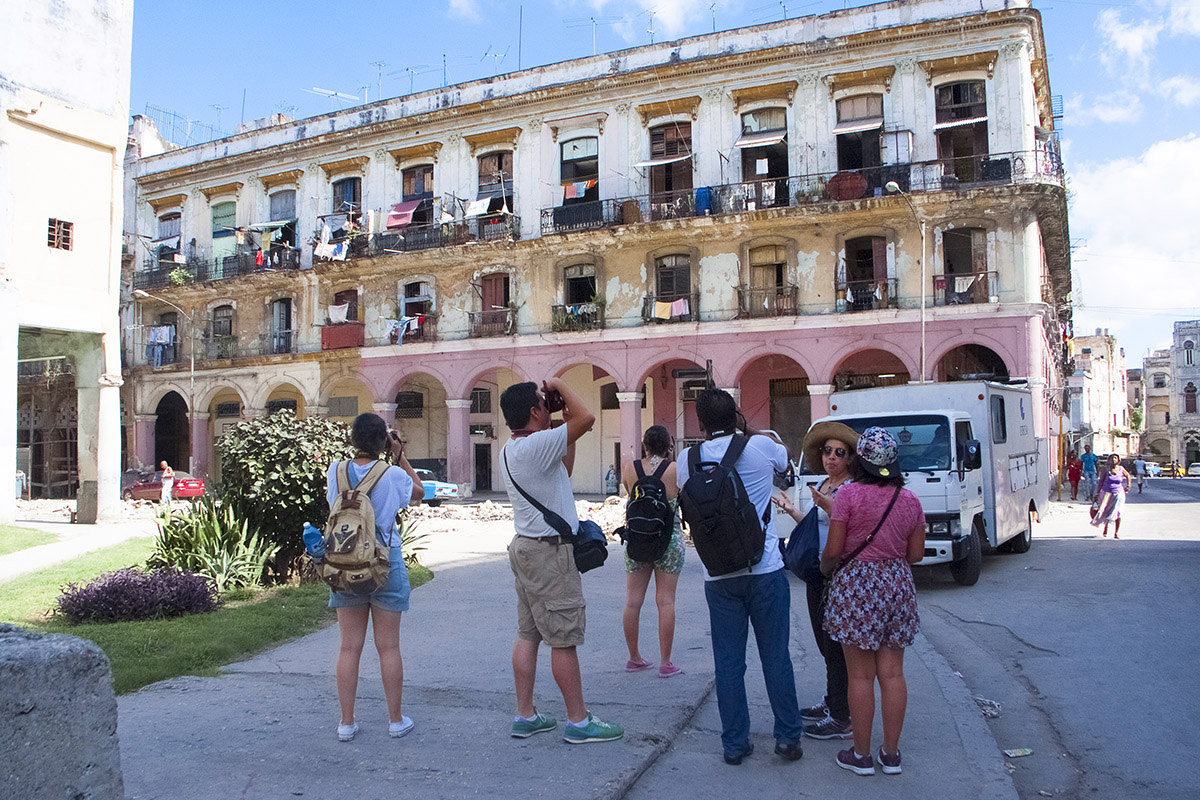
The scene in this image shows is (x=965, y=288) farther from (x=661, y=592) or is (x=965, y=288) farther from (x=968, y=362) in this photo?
(x=661, y=592)

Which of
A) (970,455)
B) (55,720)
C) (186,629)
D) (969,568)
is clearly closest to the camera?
(55,720)

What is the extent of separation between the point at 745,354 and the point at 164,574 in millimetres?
18368

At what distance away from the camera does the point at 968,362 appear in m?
26.9

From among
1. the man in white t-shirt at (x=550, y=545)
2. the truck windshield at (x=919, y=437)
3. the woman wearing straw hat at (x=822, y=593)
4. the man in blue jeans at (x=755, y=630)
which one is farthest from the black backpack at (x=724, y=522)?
the truck windshield at (x=919, y=437)

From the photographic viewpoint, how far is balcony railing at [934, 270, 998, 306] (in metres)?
22.8

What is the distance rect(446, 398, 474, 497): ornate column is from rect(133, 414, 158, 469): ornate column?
13703mm

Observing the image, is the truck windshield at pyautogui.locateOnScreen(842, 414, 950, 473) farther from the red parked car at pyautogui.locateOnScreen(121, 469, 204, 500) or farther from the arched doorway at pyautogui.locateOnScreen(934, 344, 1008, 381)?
the red parked car at pyautogui.locateOnScreen(121, 469, 204, 500)

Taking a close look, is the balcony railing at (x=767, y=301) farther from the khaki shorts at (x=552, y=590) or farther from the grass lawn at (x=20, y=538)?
the khaki shorts at (x=552, y=590)

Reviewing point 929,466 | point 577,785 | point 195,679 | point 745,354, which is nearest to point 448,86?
point 745,354

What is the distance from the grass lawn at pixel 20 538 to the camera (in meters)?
14.7

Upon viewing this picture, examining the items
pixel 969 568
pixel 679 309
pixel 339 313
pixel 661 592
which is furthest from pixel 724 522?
pixel 339 313

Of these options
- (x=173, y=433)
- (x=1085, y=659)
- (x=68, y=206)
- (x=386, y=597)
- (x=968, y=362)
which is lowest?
(x=1085, y=659)

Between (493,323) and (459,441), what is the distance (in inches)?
156

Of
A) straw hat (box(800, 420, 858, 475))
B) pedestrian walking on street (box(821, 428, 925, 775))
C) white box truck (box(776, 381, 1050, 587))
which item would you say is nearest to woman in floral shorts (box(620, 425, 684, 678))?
straw hat (box(800, 420, 858, 475))
